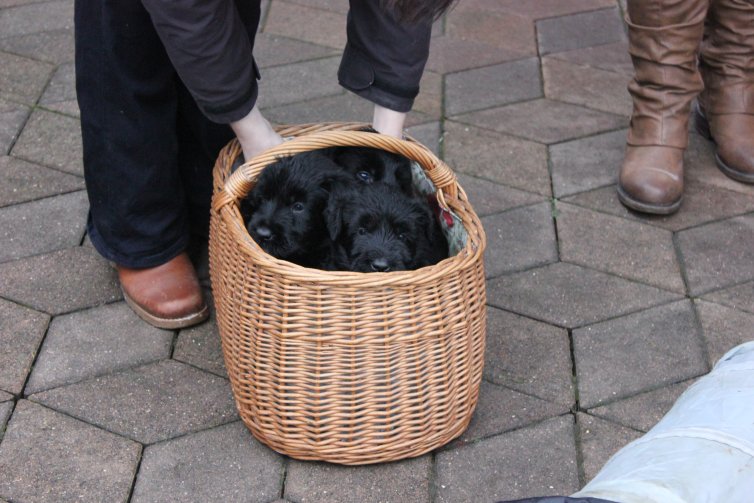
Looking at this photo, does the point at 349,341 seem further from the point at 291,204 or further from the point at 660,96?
the point at 660,96

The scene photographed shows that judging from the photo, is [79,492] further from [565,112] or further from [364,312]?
[565,112]

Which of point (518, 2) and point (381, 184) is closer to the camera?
point (381, 184)

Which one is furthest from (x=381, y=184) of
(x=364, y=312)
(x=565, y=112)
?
(x=565, y=112)

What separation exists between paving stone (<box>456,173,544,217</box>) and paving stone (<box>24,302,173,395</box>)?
45.2 inches

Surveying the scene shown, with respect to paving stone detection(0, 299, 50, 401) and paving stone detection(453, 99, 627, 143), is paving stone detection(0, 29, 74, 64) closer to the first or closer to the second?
paving stone detection(0, 299, 50, 401)

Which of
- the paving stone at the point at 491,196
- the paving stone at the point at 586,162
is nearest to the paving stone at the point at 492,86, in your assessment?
the paving stone at the point at 586,162

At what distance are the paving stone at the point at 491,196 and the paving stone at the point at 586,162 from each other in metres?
0.12

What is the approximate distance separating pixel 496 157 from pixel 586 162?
0.33 meters

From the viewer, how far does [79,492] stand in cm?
227

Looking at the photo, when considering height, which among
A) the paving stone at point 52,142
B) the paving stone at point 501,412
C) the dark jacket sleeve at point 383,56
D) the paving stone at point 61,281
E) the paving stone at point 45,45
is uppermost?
the dark jacket sleeve at point 383,56

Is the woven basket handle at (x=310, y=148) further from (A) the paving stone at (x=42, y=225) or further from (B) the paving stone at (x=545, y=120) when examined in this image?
(B) the paving stone at (x=545, y=120)

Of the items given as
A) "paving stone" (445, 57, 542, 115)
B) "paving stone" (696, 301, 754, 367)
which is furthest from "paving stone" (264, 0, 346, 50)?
"paving stone" (696, 301, 754, 367)

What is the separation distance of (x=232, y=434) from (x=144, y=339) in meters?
0.47

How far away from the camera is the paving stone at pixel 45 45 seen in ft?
13.1
